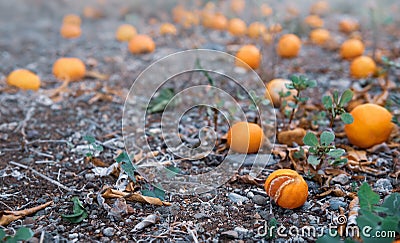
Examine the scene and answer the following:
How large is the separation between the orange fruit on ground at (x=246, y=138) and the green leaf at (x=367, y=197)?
2.91 feet

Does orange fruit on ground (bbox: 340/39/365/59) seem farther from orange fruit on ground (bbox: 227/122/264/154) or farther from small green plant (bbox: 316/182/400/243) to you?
small green plant (bbox: 316/182/400/243)

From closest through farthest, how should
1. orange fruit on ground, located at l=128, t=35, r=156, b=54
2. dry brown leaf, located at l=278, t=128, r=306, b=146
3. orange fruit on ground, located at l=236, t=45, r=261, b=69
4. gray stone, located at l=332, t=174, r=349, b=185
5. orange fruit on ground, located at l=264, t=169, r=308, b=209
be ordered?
orange fruit on ground, located at l=264, t=169, r=308, b=209, gray stone, located at l=332, t=174, r=349, b=185, dry brown leaf, located at l=278, t=128, r=306, b=146, orange fruit on ground, located at l=236, t=45, r=261, b=69, orange fruit on ground, located at l=128, t=35, r=156, b=54

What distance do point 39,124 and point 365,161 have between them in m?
2.09

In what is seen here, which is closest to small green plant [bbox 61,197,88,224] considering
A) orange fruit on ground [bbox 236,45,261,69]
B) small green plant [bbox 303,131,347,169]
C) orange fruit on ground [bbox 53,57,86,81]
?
small green plant [bbox 303,131,347,169]

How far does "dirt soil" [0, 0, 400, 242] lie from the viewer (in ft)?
6.97

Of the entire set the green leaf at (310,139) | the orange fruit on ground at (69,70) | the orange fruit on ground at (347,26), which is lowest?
the green leaf at (310,139)

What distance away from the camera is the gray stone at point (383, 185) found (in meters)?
2.39

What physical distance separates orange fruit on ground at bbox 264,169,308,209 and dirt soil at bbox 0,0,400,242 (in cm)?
5

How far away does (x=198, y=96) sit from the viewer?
3512 millimetres

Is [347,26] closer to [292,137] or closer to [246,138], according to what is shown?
[292,137]

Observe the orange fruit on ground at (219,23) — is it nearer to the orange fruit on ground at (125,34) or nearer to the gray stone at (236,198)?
the orange fruit on ground at (125,34)

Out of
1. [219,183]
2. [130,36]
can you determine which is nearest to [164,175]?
[219,183]

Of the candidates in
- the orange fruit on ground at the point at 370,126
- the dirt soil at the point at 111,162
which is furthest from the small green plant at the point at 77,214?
the orange fruit on ground at the point at 370,126

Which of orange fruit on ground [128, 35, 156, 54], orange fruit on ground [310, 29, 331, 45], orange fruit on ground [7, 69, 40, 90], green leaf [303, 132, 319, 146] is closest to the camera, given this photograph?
green leaf [303, 132, 319, 146]
